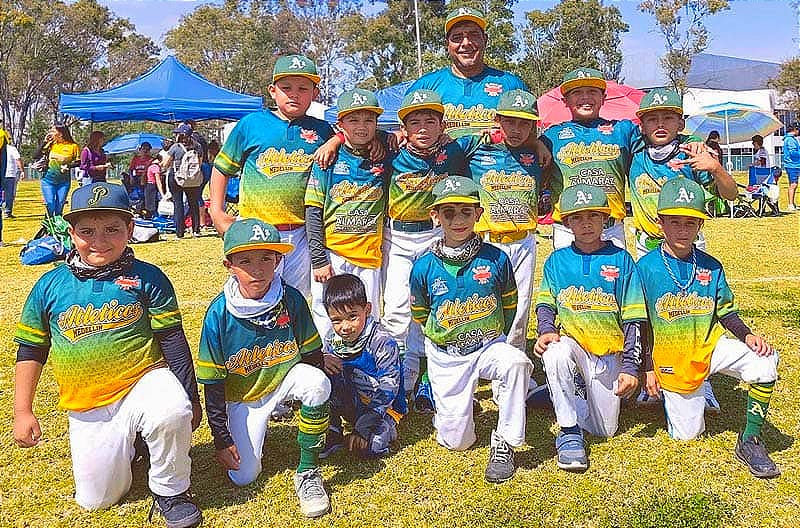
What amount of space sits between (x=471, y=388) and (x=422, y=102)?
1.74m

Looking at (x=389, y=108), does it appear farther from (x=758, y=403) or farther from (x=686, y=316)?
(x=758, y=403)

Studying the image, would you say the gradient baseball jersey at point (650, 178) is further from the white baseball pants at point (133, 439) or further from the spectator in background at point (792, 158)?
the spectator in background at point (792, 158)

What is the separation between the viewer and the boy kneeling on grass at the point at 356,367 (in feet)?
13.3

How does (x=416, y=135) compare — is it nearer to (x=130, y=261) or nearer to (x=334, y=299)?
(x=334, y=299)

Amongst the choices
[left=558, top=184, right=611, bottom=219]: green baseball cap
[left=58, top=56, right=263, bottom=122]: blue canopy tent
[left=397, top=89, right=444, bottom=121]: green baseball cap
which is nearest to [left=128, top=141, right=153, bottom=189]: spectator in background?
[left=58, top=56, right=263, bottom=122]: blue canopy tent

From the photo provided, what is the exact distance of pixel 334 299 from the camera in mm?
4090

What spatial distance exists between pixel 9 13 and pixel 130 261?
2010 inches

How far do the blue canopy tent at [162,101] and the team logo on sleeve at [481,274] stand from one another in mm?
12906

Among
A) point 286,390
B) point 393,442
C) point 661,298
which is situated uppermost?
point 661,298

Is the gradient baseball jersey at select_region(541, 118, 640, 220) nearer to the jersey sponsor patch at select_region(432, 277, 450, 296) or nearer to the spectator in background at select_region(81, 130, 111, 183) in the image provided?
the jersey sponsor patch at select_region(432, 277, 450, 296)

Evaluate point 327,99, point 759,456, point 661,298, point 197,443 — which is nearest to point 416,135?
point 661,298

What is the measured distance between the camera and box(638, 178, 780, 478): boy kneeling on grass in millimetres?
3830

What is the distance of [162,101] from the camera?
15344 millimetres

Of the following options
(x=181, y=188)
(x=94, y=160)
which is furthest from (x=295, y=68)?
(x=94, y=160)
